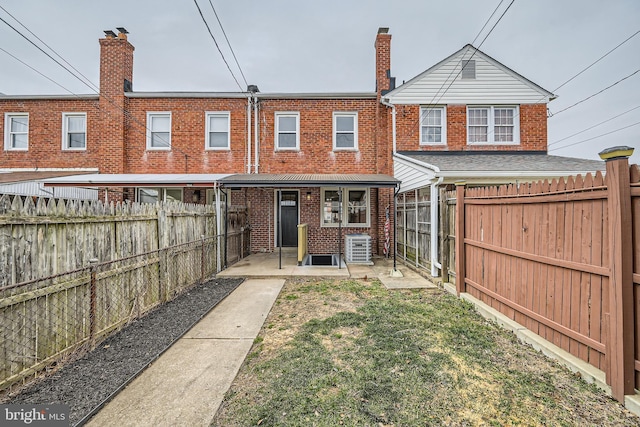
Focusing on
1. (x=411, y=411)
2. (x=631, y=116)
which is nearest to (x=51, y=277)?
(x=411, y=411)

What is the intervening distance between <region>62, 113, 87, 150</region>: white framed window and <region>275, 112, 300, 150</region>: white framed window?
775 centimetres

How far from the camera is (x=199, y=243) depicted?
23.4 ft

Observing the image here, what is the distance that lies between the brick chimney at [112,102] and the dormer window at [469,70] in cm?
1309

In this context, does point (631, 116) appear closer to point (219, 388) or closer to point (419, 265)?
point (419, 265)

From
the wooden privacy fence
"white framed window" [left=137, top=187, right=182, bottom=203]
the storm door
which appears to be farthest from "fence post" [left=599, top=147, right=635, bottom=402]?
"white framed window" [left=137, top=187, right=182, bottom=203]

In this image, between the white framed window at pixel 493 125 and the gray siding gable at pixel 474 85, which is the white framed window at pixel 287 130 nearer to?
the gray siding gable at pixel 474 85

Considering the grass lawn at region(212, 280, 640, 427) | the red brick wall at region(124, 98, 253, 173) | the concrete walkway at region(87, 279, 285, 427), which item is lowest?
the concrete walkway at region(87, 279, 285, 427)

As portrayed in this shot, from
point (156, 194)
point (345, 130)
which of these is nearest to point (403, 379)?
point (345, 130)

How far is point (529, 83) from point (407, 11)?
19.2ft

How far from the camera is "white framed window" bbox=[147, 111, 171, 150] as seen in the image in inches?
452

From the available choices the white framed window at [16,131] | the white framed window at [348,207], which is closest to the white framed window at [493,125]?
→ the white framed window at [348,207]

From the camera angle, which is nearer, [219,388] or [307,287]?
[219,388]

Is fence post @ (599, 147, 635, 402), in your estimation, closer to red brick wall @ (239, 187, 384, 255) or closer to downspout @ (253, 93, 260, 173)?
red brick wall @ (239, 187, 384, 255)

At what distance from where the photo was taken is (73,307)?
3.44 meters
